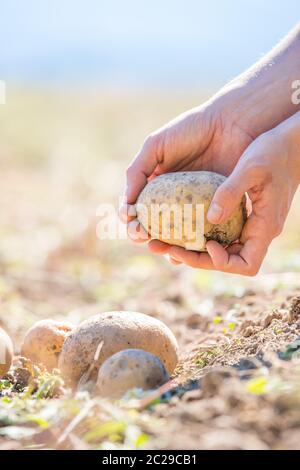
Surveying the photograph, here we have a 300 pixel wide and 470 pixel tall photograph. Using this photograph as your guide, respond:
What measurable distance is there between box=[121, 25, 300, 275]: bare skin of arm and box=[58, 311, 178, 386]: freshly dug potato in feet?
1.69

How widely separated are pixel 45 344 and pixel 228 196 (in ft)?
3.54

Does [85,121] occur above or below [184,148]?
below

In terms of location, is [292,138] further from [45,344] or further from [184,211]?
[45,344]

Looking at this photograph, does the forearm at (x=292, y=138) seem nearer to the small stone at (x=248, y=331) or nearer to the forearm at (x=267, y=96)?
the forearm at (x=267, y=96)

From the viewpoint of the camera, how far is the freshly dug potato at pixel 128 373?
242 centimetres

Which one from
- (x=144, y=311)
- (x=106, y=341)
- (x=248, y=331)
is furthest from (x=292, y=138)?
(x=144, y=311)

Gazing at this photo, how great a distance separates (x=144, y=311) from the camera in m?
4.66

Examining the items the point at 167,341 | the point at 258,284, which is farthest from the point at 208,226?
the point at 258,284

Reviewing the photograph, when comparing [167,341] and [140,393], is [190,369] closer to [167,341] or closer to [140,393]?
[167,341]

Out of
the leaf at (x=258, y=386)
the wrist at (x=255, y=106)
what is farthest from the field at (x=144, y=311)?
the wrist at (x=255, y=106)

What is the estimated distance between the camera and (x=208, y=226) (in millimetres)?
3070

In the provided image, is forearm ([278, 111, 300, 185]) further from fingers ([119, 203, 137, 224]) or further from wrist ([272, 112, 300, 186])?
fingers ([119, 203, 137, 224])

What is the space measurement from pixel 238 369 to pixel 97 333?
614mm
